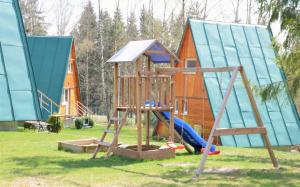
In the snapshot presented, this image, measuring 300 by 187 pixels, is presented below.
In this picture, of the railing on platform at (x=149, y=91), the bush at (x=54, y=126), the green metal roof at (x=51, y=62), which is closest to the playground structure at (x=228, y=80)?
the bush at (x=54, y=126)

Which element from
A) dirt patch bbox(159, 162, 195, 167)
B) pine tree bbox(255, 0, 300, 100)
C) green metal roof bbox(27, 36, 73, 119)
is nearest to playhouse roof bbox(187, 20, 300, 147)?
pine tree bbox(255, 0, 300, 100)

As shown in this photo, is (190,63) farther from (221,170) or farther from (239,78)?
(221,170)

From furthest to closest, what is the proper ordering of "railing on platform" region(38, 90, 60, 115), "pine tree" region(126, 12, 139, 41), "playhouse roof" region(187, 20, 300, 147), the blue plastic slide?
"pine tree" region(126, 12, 139, 41), "railing on platform" region(38, 90, 60, 115), "playhouse roof" region(187, 20, 300, 147), the blue plastic slide

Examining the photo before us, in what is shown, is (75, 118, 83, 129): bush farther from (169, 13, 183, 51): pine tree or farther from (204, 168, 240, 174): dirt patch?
(204, 168, 240, 174): dirt patch

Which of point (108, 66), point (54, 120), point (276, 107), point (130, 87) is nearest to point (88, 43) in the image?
point (108, 66)

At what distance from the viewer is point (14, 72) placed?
18500 mm

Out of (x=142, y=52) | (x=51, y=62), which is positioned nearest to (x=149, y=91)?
(x=142, y=52)

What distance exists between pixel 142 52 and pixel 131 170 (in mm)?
3415

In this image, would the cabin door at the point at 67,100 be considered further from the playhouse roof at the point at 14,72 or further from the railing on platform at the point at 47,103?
the playhouse roof at the point at 14,72

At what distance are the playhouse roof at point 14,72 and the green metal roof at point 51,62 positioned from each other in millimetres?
11268

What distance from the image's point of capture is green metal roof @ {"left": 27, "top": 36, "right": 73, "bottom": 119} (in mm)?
30484

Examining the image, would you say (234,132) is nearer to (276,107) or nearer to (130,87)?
(130,87)

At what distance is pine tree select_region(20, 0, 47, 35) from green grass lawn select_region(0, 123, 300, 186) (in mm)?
34904

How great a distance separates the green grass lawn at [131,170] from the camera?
9.34 metres
